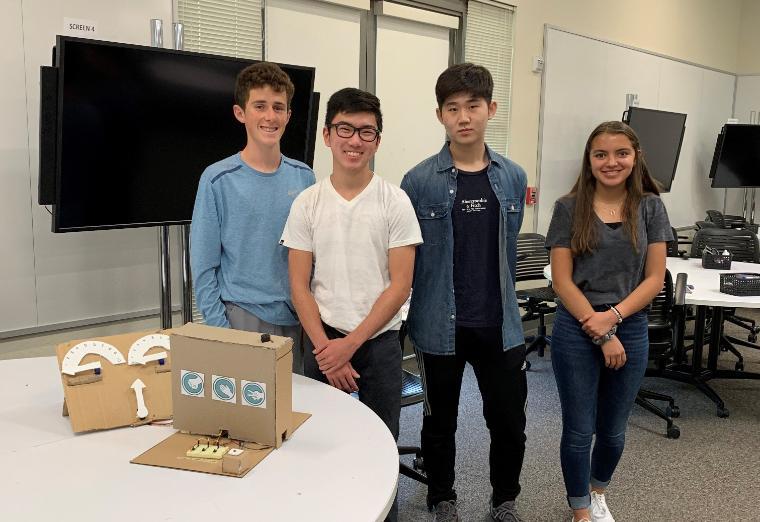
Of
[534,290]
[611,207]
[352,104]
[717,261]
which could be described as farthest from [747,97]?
[352,104]

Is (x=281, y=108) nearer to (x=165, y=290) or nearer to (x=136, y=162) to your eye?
(x=136, y=162)

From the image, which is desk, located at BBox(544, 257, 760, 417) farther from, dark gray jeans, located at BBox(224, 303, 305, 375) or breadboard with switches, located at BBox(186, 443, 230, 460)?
breadboard with switches, located at BBox(186, 443, 230, 460)

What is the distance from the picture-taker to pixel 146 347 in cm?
141

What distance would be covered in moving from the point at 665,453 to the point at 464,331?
Result: 159 cm

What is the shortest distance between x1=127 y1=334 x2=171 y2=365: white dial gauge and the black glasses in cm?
70

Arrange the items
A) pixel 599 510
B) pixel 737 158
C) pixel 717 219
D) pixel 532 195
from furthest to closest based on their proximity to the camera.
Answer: pixel 737 158 → pixel 717 219 → pixel 532 195 → pixel 599 510

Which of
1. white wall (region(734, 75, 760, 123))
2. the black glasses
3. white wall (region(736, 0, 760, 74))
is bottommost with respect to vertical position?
the black glasses

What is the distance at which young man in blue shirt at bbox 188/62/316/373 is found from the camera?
1727 millimetres

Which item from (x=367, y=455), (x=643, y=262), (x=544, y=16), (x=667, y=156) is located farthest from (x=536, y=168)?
(x=367, y=455)

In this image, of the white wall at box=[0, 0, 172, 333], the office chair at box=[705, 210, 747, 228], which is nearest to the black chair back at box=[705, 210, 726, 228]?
the office chair at box=[705, 210, 747, 228]

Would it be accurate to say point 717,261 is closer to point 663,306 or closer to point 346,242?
point 663,306

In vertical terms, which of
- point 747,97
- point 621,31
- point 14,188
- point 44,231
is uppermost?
point 621,31

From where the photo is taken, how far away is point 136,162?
244cm

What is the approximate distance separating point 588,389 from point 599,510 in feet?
1.65
